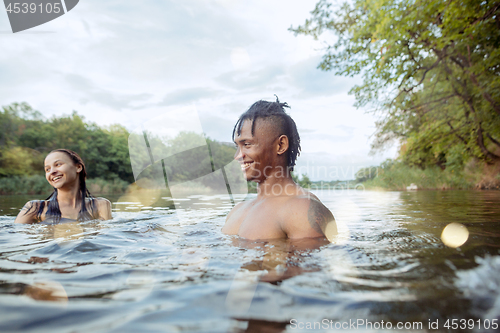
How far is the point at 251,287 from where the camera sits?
5.23 feet

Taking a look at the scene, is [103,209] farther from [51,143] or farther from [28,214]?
[51,143]

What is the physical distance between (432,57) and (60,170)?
16.7m

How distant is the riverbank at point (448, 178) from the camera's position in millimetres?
17047

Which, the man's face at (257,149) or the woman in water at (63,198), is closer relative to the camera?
the man's face at (257,149)

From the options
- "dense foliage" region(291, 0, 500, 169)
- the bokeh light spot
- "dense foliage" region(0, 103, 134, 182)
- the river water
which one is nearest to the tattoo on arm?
the river water

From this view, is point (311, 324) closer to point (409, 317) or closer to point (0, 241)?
point (409, 317)

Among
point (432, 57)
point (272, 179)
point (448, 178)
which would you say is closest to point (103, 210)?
point (272, 179)

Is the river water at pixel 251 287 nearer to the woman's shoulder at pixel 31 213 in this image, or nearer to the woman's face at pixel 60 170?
the woman's face at pixel 60 170

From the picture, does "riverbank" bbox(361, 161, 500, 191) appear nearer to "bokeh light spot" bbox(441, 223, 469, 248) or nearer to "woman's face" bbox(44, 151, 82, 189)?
"bokeh light spot" bbox(441, 223, 469, 248)

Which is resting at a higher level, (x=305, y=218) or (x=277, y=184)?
(x=277, y=184)

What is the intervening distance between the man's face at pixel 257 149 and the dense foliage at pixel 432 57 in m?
8.20

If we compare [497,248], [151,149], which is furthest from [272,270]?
[151,149]

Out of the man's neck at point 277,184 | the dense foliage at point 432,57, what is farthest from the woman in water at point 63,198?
the dense foliage at point 432,57

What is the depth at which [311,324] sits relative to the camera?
122 cm
